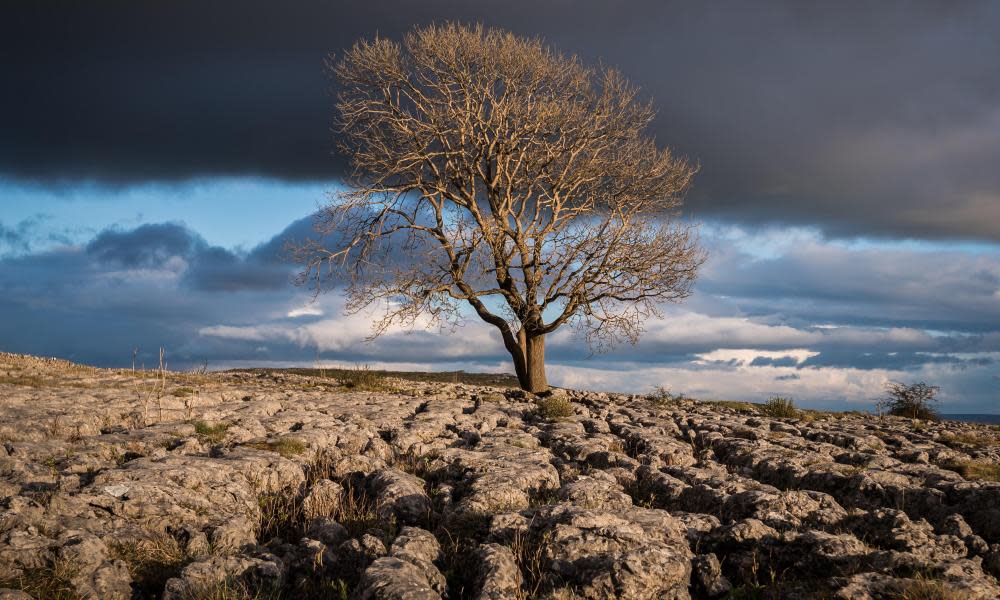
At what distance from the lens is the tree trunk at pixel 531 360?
1027 inches

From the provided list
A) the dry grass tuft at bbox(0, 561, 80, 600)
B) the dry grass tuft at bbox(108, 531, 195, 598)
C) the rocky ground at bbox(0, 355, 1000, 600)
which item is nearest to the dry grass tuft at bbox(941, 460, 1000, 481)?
the rocky ground at bbox(0, 355, 1000, 600)

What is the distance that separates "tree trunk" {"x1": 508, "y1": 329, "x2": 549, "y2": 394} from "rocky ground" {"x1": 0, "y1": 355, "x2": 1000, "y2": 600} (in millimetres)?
11158

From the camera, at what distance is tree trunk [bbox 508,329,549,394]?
2609 centimetres

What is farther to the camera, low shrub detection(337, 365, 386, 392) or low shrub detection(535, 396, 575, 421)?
low shrub detection(337, 365, 386, 392)

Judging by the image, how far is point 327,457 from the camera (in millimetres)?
11219

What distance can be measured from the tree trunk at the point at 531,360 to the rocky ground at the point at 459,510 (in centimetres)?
1116

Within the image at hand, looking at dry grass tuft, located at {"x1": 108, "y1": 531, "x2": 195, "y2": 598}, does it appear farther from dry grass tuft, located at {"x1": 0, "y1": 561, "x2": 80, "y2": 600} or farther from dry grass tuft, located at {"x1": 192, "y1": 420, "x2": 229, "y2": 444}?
dry grass tuft, located at {"x1": 192, "y1": 420, "x2": 229, "y2": 444}

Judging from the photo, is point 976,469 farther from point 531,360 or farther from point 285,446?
point 531,360

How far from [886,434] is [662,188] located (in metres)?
12.9

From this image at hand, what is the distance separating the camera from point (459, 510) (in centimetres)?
848

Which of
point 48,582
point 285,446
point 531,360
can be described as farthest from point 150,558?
point 531,360

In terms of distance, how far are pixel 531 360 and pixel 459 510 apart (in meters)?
17.7

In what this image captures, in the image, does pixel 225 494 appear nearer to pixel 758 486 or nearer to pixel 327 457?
pixel 327 457

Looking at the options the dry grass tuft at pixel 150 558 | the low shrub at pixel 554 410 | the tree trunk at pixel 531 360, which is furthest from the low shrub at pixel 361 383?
the dry grass tuft at pixel 150 558
